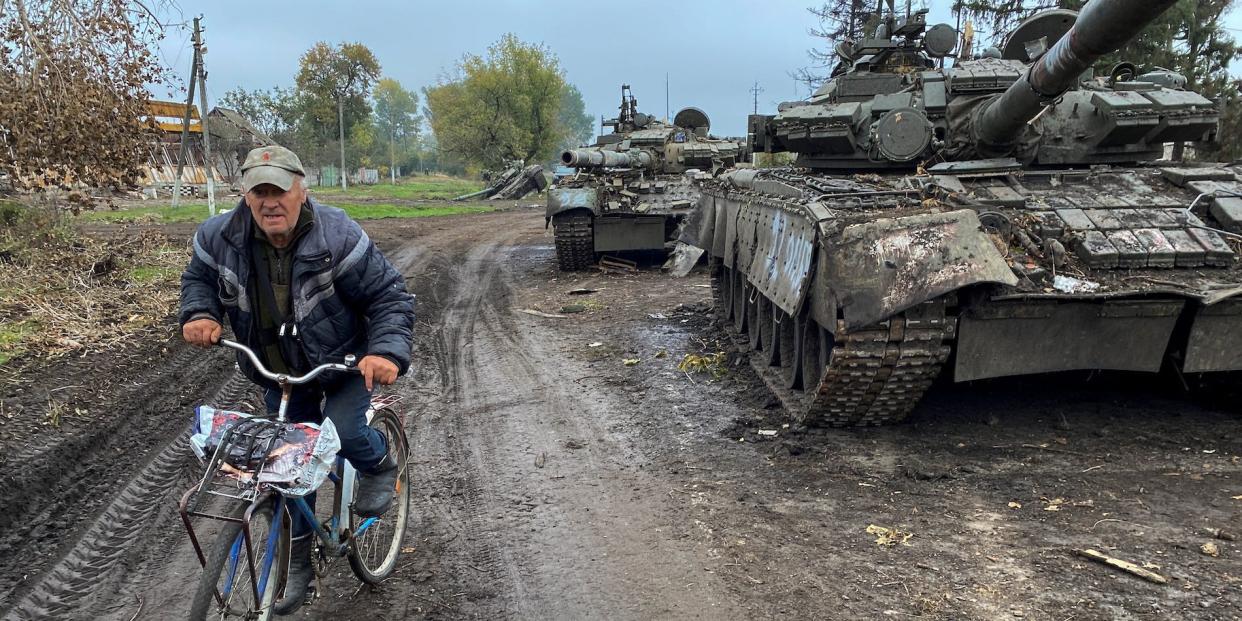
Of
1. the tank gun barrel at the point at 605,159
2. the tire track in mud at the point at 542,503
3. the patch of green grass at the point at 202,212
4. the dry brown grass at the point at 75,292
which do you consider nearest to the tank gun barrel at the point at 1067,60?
the tire track in mud at the point at 542,503

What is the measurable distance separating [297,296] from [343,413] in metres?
0.45

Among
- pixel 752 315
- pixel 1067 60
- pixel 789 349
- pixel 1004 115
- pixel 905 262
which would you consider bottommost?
pixel 789 349

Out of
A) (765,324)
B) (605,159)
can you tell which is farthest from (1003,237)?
(605,159)

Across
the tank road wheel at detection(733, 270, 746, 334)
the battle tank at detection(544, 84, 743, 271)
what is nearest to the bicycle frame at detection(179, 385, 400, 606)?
the tank road wheel at detection(733, 270, 746, 334)

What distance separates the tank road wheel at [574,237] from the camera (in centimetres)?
1337

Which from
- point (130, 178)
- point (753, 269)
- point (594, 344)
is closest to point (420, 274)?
point (130, 178)

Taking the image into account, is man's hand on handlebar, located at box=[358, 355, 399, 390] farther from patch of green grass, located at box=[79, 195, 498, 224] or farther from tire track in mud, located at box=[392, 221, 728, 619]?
patch of green grass, located at box=[79, 195, 498, 224]

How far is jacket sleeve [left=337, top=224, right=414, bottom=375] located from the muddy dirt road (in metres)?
1.13

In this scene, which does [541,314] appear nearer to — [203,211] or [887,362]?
[887,362]

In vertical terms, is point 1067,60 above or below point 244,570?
above

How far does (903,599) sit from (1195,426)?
10.4 ft

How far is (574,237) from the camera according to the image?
43.9ft

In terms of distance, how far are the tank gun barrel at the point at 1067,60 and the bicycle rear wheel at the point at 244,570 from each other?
4.09 m

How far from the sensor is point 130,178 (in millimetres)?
9891
